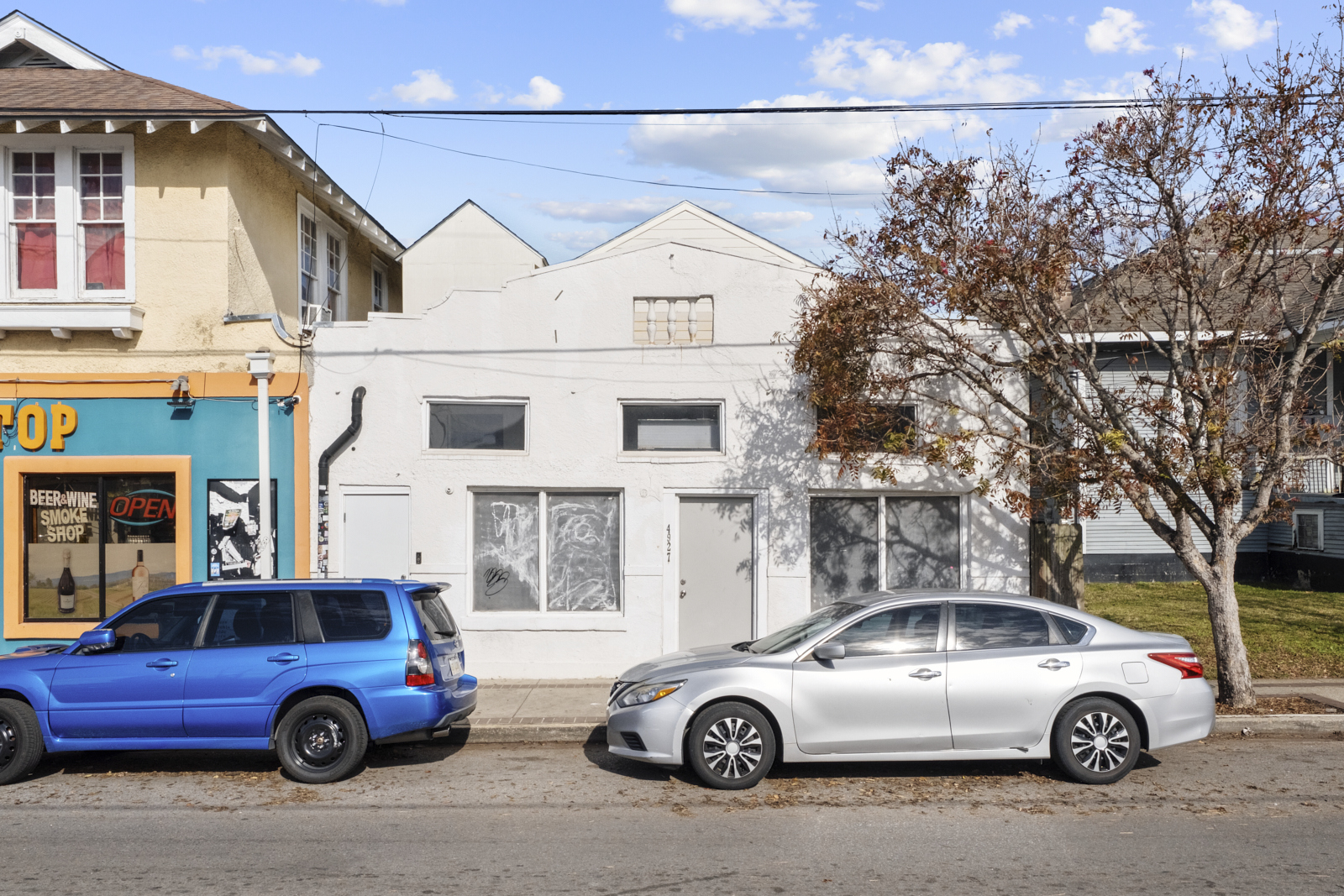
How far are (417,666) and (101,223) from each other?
7.77 metres

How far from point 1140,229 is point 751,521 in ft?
17.3

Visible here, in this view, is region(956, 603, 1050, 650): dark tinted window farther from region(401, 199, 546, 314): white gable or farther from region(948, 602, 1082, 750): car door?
region(401, 199, 546, 314): white gable

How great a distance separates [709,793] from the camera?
762 centimetres

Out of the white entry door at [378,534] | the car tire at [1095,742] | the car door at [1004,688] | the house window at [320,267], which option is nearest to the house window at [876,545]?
the car door at [1004,688]

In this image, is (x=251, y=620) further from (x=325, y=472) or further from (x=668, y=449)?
(x=668, y=449)

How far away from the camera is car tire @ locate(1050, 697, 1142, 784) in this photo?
7.76m

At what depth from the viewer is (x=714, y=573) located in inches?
479

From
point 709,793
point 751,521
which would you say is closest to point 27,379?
point 751,521

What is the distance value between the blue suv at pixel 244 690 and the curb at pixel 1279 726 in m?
7.23

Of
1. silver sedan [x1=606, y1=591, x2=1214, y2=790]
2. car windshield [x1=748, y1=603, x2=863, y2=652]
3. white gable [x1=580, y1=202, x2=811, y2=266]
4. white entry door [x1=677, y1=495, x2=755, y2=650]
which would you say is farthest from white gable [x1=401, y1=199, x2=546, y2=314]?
silver sedan [x1=606, y1=591, x2=1214, y2=790]

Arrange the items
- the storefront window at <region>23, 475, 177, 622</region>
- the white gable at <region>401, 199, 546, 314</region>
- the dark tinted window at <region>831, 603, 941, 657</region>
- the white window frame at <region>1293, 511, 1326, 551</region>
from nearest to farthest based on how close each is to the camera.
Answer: the dark tinted window at <region>831, 603, 941, 657</region>, the storefront window at <region>23, 475, 177, 622</region>, the white window frame at <region>1293, 511, 1326, 551</region>, the white gable at <region>401, 199, 546, 314</region>

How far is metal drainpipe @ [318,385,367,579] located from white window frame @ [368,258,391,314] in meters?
6.17


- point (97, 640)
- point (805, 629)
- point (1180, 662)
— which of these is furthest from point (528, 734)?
point (1180, 662)

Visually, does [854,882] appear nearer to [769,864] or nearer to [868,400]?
[769,864]
